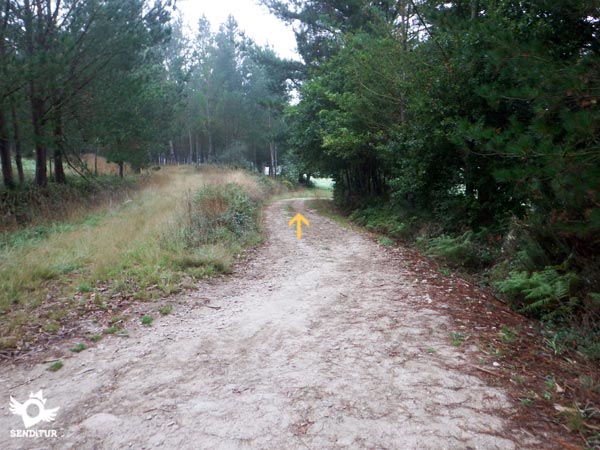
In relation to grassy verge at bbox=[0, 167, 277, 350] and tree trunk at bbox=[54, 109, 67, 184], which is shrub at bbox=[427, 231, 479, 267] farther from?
tree trunk at bbox=[54, 109, 67, 184]

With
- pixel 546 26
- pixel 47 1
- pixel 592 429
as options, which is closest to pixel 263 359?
pixel 592 429

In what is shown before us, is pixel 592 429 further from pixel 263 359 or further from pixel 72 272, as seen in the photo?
pixel 72 272

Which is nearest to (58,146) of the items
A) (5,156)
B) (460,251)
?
(5,156)

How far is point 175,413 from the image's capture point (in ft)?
9.89

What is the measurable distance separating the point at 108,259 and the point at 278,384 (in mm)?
5220

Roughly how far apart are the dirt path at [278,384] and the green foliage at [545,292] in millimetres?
1106

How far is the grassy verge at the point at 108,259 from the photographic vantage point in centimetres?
536

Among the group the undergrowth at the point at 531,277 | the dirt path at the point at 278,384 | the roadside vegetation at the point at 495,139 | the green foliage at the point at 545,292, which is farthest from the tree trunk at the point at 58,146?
the green foliage at the point at 545,292

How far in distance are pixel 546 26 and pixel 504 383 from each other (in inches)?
203

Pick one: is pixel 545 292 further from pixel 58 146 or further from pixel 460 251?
pixel 58 146

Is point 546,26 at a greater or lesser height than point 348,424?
greater

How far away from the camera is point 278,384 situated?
340 centimetres

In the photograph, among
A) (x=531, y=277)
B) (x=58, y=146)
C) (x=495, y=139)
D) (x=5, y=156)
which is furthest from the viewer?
(x=58, y=146)

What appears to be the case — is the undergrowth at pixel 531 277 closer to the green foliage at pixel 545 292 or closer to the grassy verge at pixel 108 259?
the green foliage at pixel 545 292
